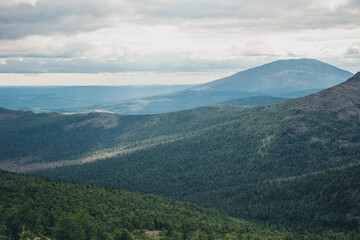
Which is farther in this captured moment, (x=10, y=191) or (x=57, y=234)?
(x=10, y=191)

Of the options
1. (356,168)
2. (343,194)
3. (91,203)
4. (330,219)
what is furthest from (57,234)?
(356,168)

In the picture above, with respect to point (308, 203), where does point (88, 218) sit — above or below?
above

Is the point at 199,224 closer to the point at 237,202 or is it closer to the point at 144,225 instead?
the point at 144,225

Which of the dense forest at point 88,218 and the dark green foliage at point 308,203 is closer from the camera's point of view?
the dense forest at point 88,218

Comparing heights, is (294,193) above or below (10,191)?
below

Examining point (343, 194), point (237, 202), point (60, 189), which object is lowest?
point (237, 202)

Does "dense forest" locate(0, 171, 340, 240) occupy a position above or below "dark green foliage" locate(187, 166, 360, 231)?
above

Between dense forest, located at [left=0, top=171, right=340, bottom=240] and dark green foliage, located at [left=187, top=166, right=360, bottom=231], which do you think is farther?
dark green foliage, located at [left=187, top=166, right=360, bottom=231]

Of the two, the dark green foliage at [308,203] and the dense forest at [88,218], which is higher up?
the dense forest at [88,218]
